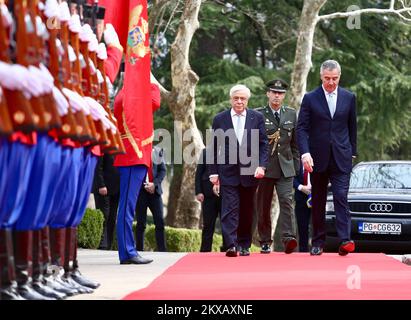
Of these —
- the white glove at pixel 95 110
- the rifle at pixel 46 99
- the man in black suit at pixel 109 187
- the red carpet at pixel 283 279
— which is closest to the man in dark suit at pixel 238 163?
the red carpet at pixel 283 279

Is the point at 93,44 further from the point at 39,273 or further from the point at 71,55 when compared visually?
the point at 39,273

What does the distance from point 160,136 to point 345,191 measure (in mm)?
15139

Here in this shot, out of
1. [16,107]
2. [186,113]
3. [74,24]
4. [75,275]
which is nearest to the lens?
[16,107]

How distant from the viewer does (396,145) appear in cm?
3281

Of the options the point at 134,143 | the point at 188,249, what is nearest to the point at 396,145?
the point at 188,249

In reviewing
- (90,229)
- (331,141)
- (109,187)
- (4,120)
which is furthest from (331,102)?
(4,120)

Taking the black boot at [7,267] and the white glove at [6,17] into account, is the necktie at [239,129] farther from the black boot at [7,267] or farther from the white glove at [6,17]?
the white glove at [6,17]

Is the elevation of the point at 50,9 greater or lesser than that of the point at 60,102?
greater

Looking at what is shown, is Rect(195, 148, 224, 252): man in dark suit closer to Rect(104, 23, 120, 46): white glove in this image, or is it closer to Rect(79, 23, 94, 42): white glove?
Rect(104, 23, 120, 46): white glove

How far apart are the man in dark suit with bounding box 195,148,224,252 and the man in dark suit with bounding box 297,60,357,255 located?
3.84 m

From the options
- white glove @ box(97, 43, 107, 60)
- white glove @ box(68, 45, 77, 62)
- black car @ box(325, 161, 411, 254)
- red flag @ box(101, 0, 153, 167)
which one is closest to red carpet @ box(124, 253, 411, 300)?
red flag @ box(101, 0, 153, 167)

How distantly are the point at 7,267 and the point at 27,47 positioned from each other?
4.21ft

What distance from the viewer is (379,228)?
16.5 m

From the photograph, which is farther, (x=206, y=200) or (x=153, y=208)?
(x=153, y=208)
